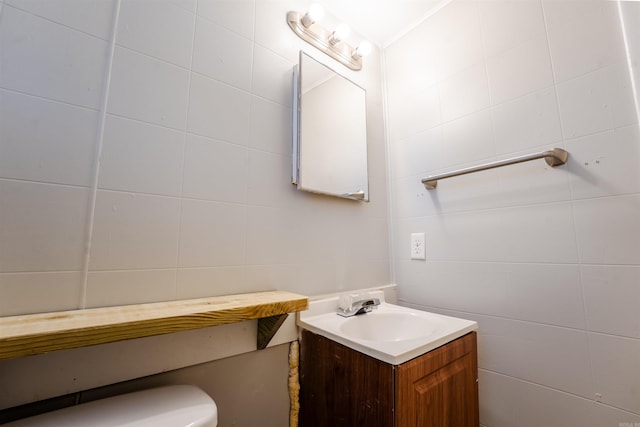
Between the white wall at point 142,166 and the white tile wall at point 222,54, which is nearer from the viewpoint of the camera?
the white wall at point 142,166

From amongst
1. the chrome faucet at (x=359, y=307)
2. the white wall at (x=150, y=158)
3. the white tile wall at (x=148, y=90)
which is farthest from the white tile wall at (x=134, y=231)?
the chrome faucet at (x=359, y=307)

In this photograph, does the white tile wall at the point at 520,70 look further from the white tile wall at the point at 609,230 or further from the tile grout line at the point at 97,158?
the tile grout line at the point at 97,158

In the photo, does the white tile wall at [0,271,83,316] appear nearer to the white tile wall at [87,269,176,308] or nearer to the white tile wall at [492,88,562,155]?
the white tile wall at [87,269,176,308]

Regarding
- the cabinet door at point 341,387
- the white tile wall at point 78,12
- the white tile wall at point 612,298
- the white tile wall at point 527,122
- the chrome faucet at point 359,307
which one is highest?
the white tile wall at point 78,12

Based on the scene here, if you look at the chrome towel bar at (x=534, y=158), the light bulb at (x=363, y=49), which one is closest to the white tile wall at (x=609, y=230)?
the chrome towel bar at (x=534, y=158)

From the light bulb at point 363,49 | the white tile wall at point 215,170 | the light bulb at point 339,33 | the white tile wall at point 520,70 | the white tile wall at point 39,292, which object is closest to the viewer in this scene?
the white tile wall at point 39,292

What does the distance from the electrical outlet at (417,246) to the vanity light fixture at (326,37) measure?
0.93 metres

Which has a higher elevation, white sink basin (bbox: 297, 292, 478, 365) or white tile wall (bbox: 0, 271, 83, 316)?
white tile wall (bbox: 0, 271, 83, 316)

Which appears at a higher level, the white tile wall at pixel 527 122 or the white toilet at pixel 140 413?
the white tile wall at pixel 527 122

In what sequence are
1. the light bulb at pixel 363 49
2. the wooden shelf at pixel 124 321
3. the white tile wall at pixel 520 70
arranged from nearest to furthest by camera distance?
1. the wooden shelf at pixel 124 321
2. the white tile wall at pixel 520 70
3. the light bulb at pixel 363 49

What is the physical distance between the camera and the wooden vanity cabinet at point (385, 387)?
637mm

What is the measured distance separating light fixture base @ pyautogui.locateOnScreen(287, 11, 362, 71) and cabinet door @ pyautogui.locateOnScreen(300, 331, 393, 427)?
124 centimetres

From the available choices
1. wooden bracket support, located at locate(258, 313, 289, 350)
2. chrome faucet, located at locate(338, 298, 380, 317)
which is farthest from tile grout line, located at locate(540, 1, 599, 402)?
wooden bracket support, located at locate(258, 313, 289, 350)

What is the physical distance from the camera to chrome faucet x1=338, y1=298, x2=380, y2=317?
1007 mm
